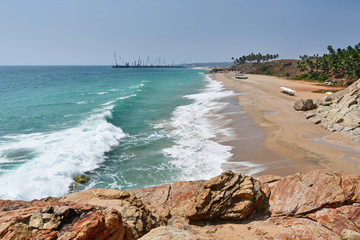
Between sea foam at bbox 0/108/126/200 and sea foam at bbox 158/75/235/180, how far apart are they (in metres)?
6.65

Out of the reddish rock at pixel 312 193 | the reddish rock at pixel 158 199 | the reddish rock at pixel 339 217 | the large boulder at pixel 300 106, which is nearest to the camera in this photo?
the reddish rock at pixel 339 217

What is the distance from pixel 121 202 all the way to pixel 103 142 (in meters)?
→ 15.6

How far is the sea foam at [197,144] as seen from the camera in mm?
16828

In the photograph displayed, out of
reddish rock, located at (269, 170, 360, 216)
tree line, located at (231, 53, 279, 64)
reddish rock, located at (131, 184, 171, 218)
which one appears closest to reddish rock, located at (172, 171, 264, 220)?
reddish rock, located at (131, 184, 171, 218)

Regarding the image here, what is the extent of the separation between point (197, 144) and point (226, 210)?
12990mm

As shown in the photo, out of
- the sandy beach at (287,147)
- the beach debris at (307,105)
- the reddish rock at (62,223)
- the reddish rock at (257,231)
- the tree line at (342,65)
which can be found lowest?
the sandy beach at (287,147)

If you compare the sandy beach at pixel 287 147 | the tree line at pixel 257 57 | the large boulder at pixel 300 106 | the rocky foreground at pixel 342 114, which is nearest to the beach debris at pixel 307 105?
the large boulder at pixel 300 106

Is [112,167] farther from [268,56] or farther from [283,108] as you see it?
[268,56]

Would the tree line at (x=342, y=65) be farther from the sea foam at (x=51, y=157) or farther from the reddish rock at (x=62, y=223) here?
the reddish rock at (x=62, y=223)

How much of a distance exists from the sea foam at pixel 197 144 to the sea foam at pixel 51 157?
6653 mm

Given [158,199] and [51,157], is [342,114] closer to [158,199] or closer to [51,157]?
[158,199]

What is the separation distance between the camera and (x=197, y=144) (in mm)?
21594

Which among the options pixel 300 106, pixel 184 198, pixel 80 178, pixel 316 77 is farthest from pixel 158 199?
pixel 316 77

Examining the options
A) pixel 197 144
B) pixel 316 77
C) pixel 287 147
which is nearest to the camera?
pixel 287 147
